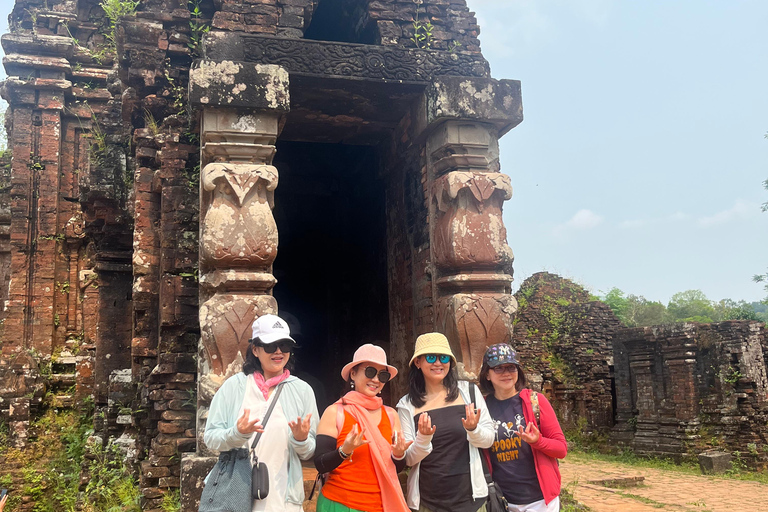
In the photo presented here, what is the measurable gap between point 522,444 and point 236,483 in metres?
1.49

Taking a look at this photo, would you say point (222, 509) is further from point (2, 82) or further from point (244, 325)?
point (2, 82)

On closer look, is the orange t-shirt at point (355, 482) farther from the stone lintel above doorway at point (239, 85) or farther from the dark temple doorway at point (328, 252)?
the dark temple doorway at point (328, 252)

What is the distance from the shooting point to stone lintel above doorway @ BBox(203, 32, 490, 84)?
16.1 ft

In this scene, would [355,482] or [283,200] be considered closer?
[355,482]

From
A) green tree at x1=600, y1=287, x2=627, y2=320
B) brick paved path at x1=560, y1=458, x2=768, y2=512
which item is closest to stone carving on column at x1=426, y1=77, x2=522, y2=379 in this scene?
brick paved path at x1=560, y1=458, x2=768, y2=512

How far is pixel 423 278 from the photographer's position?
562 cm

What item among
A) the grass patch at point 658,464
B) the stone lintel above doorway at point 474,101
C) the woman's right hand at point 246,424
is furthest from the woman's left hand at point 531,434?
the grass patch at point 658,464

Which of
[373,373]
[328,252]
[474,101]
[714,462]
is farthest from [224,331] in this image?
[714,462]

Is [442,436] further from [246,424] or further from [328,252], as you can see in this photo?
[328,252]

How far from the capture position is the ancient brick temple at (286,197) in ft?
15.2

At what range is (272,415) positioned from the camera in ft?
10.1

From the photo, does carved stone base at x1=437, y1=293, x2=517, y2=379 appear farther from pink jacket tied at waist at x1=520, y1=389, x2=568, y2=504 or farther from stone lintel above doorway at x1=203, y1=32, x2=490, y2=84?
stone lintel above doorway at x1=203, y1=32, x2=490, y2=84

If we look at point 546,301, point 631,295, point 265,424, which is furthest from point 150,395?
point 631,295

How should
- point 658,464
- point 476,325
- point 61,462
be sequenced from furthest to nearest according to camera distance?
point 658,464
point 61,462
point 476,325
